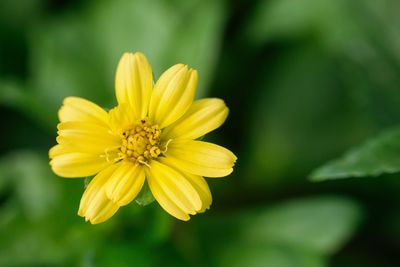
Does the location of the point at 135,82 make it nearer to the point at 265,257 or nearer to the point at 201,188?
the point at 201,188

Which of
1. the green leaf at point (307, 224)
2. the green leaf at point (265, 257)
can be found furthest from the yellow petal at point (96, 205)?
the green leaf at point (307, 224)

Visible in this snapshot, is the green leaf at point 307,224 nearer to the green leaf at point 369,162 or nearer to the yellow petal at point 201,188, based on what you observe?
the green leaf at point 369,162

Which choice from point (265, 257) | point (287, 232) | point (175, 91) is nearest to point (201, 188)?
point (175, 91)

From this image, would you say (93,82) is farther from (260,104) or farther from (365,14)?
(365,14)

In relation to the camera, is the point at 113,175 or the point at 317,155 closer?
the point at 113,175

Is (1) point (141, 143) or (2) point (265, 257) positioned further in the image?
(2) point (265, 257)

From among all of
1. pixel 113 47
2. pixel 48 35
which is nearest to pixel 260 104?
pixel 113 47

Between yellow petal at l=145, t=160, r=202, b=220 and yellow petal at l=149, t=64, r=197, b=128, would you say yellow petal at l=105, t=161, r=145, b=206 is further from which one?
yellow petal at l=149, t=64, r=197, b=128
